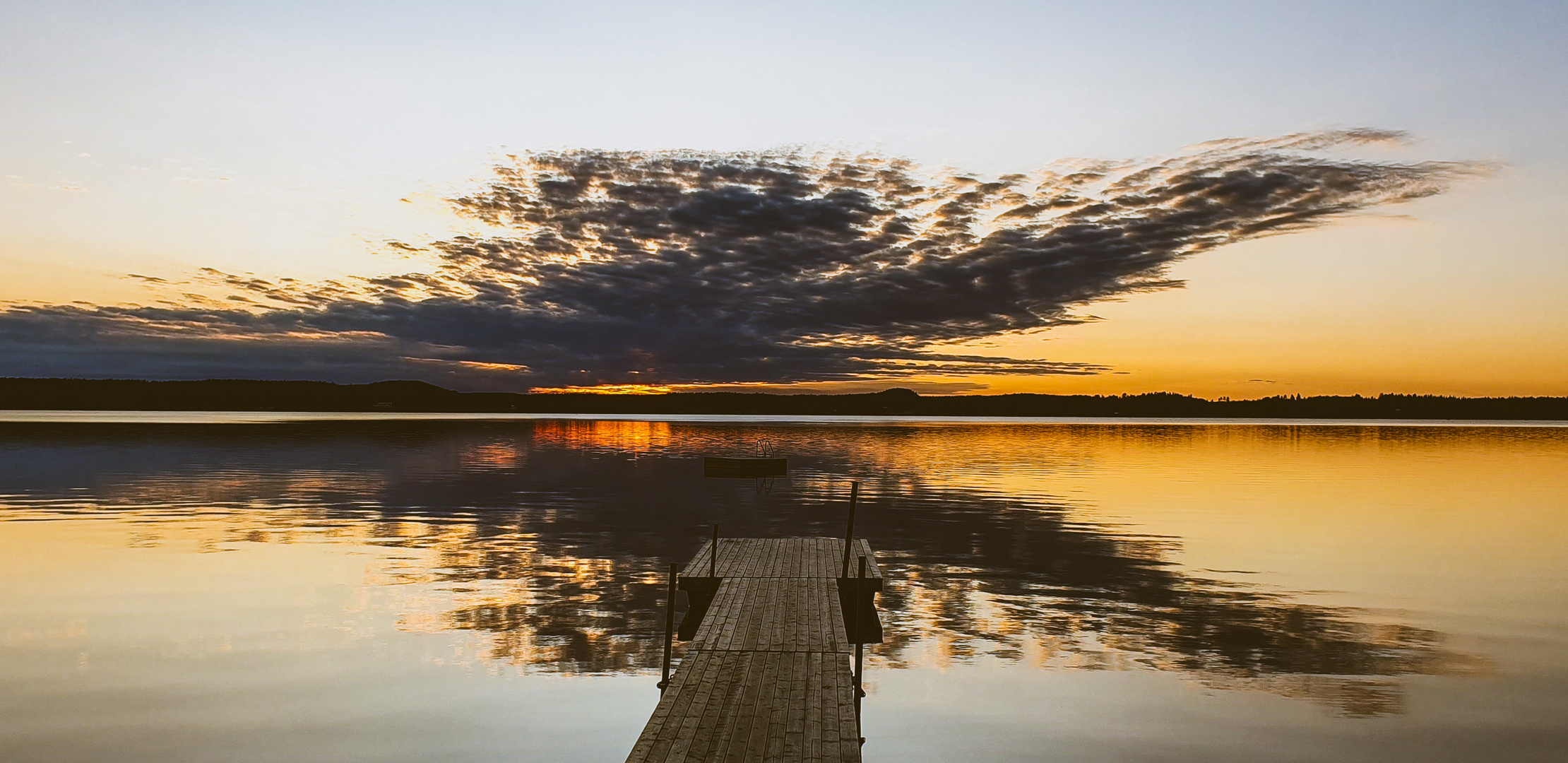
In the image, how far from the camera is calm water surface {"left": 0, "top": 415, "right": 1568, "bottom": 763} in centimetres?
1525

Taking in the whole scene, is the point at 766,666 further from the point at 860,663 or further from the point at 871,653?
the point at 871,653

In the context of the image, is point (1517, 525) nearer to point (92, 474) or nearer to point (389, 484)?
point (389, 484)

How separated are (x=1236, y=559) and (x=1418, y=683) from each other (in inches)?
607

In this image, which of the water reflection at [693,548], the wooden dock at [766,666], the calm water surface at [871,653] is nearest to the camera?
the wooden dock at [766,666]

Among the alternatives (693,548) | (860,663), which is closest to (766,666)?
(860,663)

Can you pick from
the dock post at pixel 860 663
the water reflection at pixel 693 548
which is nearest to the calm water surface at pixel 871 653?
the water reflection at pixel 693 548

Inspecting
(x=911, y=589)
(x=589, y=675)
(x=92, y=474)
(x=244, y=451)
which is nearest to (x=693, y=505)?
(x=911, y=589)

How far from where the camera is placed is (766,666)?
1464cm

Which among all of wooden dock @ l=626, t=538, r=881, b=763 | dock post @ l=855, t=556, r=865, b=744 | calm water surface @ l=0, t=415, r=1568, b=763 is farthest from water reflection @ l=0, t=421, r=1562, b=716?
wooden dock @ l=626, t=538, r=881, b=763

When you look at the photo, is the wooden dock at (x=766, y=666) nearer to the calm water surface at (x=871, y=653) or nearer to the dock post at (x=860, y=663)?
the dock post at (x=860, y=663)

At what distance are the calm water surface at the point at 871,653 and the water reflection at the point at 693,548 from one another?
0.17 metres

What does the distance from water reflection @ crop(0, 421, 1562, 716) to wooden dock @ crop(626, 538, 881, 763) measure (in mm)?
1753

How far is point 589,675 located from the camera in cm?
1798

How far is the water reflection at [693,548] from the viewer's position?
1984 centimetres
